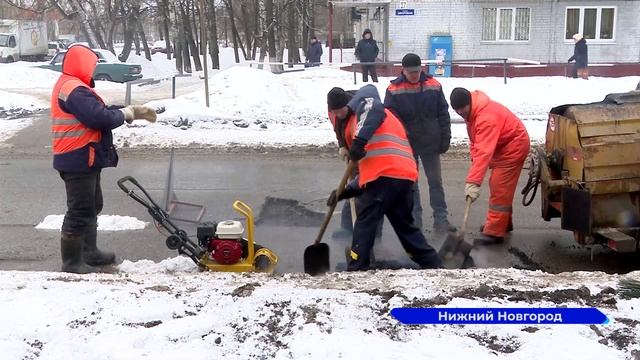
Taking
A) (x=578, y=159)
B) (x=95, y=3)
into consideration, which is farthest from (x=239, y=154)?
(x=95, y=3)

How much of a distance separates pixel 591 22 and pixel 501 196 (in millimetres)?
19790

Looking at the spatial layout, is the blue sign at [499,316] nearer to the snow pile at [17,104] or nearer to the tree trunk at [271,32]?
the snow pile at [17,104]

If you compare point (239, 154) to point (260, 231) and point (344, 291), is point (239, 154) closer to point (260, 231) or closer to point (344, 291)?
point (260, 231)

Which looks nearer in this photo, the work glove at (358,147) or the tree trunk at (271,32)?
the work glove at (358,147)

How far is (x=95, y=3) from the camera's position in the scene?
135 ft

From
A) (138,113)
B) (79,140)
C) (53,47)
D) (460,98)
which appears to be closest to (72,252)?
(79,140)

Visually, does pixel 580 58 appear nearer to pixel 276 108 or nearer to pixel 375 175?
pixel 276 108

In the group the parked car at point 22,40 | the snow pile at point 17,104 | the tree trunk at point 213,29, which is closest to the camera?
the snow pile at point 17,104

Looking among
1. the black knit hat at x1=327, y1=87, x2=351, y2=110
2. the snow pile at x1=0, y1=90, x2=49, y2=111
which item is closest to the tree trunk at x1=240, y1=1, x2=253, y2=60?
the snow pile at x1=0, y1=90, x2=49, y2=111

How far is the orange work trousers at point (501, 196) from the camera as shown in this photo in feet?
21.0

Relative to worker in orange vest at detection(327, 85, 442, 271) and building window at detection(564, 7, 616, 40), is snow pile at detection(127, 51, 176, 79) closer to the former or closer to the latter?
building window at detection(564, 7, 616, 40)

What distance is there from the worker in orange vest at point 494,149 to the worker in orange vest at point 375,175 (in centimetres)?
87

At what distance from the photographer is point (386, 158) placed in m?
5.18

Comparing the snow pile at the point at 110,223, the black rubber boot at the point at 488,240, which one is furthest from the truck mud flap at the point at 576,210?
the snow pile at the point at 110,223
